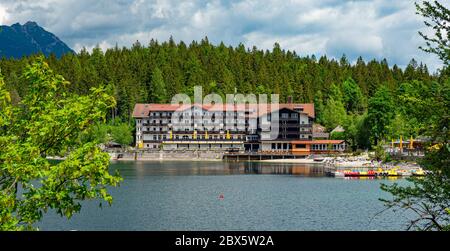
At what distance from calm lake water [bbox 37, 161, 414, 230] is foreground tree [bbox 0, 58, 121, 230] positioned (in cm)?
1673

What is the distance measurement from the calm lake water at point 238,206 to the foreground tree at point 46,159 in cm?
1673

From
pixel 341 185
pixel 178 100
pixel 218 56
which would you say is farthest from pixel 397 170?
pixel 218 56

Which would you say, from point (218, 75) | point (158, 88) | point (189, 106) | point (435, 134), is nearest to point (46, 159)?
point (435, 134)

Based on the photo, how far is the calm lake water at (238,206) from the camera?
133ft

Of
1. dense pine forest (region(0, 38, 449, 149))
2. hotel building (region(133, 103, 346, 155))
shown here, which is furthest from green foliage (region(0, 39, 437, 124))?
hotel building (region(133, 103, 346, 155))

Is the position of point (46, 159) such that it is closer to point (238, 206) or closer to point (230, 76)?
point (238, 206)

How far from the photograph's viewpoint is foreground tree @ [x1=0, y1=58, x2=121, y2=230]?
32.5ft

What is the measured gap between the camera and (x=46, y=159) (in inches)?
408

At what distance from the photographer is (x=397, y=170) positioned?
3250 inches

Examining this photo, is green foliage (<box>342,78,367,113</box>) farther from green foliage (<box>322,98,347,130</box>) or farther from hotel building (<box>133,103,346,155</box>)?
hotel building (<box>133,103,346,155</box>)

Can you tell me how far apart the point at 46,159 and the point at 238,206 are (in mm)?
41668

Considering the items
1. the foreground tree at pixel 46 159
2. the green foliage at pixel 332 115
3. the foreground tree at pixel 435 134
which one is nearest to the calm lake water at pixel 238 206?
the foreground tree at pixel 435 134
